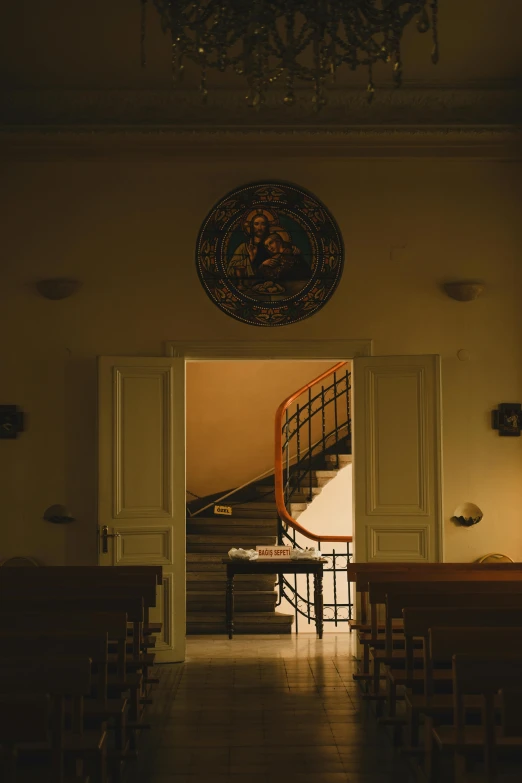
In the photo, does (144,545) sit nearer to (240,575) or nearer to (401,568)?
(401,568)

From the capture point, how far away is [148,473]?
26.2ft

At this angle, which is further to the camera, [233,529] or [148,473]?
[233,529]

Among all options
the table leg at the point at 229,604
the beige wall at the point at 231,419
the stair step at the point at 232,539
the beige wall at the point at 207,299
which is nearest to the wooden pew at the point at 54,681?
the beige wall at the point at 207,299

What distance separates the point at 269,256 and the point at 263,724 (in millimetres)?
4055

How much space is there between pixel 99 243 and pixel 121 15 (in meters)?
1.94

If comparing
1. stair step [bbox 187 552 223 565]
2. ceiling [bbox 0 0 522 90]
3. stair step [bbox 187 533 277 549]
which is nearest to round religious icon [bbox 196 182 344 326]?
ceiling [bbox 0 0 522 90]

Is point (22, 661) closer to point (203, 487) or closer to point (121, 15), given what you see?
point (121, 15)

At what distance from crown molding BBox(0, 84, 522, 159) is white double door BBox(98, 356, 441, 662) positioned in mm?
→ 1878

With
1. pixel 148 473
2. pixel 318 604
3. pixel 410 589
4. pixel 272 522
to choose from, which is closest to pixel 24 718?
pixel 410 589

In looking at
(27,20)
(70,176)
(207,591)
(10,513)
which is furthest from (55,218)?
(207,591)

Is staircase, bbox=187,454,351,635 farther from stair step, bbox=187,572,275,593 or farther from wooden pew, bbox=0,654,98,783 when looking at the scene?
wooden pew, bbox=0,654,98,783

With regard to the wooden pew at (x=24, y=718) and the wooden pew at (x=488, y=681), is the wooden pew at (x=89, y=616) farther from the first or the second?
the wooden pew at (x=488, y=681)

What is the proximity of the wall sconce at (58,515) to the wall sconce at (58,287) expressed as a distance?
1.77 meters

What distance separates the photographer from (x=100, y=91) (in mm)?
8156
